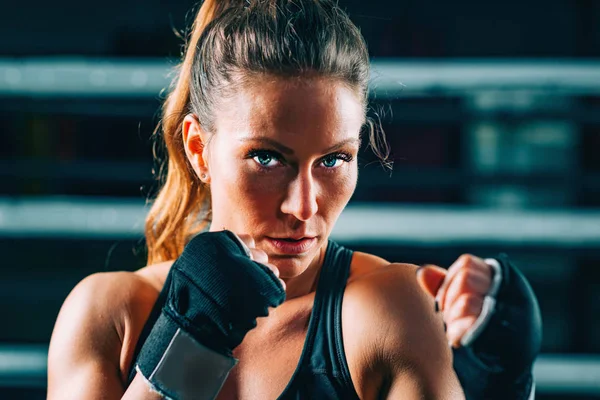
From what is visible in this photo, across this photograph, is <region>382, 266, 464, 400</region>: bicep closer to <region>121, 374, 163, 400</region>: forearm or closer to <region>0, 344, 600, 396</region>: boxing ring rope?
<region>121, 374, 163, 400</region>: forearm

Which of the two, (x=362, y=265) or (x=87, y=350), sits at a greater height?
(x=362, y=265)

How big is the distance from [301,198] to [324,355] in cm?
24

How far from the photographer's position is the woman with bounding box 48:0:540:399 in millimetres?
909

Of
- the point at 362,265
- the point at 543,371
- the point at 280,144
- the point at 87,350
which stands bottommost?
the point at 543,371

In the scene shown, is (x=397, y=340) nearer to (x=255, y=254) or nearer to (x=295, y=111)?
(x=255, y=254)

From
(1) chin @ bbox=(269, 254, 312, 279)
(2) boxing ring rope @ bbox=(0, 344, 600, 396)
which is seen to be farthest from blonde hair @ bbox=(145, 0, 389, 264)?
(2) boxing ring rope @ bbox=(0, 344, 600, 396)

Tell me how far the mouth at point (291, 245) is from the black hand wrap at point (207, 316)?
0.08 meters

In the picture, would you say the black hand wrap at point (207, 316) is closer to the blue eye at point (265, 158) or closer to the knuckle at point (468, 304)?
the blue eye at point (265, 158)

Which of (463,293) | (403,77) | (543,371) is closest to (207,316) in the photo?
(463,293)

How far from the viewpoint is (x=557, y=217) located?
8.92ft

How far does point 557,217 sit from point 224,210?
6.49 feet

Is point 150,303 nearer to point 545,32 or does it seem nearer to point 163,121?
point 163,121

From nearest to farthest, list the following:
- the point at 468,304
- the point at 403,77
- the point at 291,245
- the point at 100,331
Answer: the point at 468,304 → the point at 291,245 → the point at 100,331 → the point at 403,77

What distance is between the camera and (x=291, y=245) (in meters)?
1.00
